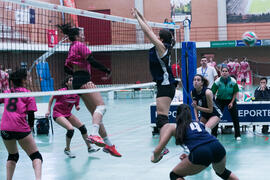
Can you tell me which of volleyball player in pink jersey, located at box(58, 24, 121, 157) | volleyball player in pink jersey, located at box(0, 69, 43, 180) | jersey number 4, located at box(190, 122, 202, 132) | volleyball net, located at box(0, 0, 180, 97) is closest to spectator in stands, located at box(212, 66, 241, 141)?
volleyball net, located at box(0, 0, 180, 97)

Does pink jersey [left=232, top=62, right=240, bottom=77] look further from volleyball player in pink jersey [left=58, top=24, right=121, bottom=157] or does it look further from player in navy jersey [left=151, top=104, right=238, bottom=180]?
player in navy jersey [left=151, top=104, right=238, bottom=180]

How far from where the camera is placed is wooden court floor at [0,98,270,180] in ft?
21.9

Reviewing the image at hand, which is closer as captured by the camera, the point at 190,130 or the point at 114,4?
the point at 190,130

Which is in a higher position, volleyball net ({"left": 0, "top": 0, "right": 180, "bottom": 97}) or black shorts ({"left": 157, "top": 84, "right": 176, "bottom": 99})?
volleyball net ({"left": 0, "top": 0, "right": 180, "bottom": 97})

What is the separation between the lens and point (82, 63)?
6.23 m

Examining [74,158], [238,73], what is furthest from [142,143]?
[238,73]

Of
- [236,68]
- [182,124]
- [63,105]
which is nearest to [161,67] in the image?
[182,124]

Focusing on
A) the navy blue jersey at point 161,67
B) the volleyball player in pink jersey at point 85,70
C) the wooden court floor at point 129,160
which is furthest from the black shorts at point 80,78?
the wooden court floor at point 129,160

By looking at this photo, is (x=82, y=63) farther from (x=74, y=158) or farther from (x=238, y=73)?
(x=238, y=73)

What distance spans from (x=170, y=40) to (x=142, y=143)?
156 inches

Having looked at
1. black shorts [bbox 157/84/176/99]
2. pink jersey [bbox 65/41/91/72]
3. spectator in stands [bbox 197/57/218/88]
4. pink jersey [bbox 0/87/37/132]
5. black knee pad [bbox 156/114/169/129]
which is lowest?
black knee pad [bbox 156/114/169/129]

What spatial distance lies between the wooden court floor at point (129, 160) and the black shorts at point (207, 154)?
62.7 inches

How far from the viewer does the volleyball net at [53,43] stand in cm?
719

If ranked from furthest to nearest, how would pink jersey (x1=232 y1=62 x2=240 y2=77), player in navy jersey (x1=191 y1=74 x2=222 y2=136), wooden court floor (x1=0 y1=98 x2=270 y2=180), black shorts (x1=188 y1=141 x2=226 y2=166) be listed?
pink jersey (x1=232 y1=62 x2=240 y2=77) < player in navy jersey (x1=191 y1=74 x2=222 y2=136) < wooden court floor (x1=0 y1=98 x2=270 y2=180) < black shorts (x1=188 y1=141 x2=226 y2=166)
